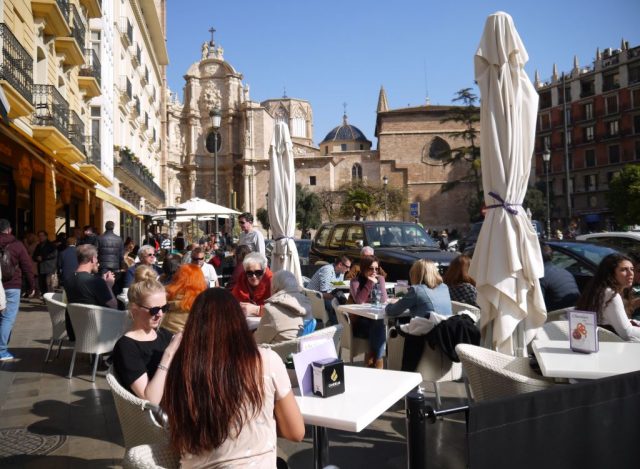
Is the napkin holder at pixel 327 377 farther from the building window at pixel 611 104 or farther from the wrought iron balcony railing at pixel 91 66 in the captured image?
the building window at pixel 611 104

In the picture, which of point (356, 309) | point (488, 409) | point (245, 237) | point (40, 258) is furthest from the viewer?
point (40, 258)

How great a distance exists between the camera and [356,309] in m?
5.80

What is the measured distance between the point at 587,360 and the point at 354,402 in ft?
5.45

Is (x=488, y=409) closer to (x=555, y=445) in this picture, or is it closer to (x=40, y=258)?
(x=555, y=445)

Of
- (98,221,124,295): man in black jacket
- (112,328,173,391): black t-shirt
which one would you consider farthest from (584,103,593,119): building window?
(112,328,173,391): black t-shirt

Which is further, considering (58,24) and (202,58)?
(202,58)

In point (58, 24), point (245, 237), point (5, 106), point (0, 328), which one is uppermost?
point (58, 24)

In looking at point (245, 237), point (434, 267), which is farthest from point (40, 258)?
point (434, 267)

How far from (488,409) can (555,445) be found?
41 centimetres

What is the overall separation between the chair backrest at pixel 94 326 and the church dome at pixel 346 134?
75.3 meters

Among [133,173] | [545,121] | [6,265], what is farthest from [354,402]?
[545,121]

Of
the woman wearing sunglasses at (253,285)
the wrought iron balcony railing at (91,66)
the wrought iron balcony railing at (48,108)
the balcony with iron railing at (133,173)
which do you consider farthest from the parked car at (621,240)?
the balcony with iron railing at (133,173)

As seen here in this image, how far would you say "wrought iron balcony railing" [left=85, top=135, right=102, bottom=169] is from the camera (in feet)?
61.8

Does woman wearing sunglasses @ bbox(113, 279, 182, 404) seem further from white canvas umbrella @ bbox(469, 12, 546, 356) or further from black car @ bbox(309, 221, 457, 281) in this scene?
black car @ bbox(309, 221, 457, 281)
